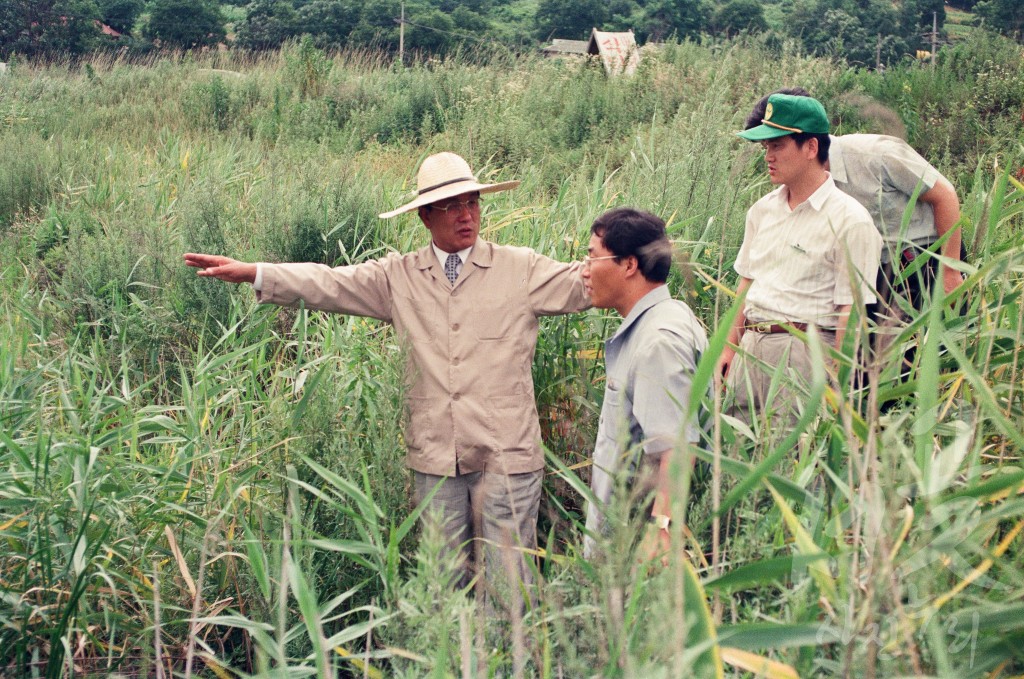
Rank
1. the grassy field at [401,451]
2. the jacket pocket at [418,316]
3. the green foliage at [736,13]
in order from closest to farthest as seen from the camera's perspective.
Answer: the grassy field at [401,451], the jacket pocket at [418,316], the green foliage at [736,13]

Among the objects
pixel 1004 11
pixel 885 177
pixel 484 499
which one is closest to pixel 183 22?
pixel 1004 11

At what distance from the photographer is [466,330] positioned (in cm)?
318

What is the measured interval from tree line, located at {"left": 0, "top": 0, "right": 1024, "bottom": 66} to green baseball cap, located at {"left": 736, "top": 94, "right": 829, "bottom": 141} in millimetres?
23442

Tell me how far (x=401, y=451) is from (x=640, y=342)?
2.47ft

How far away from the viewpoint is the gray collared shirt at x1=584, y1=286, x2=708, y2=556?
250 cm

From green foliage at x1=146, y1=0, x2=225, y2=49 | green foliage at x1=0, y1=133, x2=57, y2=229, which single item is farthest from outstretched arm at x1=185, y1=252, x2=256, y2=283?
Answer: green foliage at x1=146, y1=0, x2=225, y2=49

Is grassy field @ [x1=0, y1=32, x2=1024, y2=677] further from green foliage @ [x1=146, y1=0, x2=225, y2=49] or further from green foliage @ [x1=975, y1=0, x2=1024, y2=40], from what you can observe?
green foliage @ [x1=146, y1=0, x2=225, y2=49]

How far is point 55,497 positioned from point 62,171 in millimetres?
5480

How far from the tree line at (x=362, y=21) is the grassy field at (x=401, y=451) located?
69.6 ft

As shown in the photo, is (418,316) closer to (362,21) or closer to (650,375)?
(650,375)

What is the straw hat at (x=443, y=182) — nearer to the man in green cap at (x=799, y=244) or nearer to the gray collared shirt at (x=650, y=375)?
the gray collared shirt at (x=650, y=375)

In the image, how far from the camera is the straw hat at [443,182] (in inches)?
125

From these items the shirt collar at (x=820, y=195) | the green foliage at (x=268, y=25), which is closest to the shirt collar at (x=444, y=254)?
the shirt collar at (x=820, y=195)

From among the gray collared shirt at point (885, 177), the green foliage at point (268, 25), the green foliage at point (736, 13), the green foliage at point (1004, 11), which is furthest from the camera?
the green foliage at point (268, 25)
